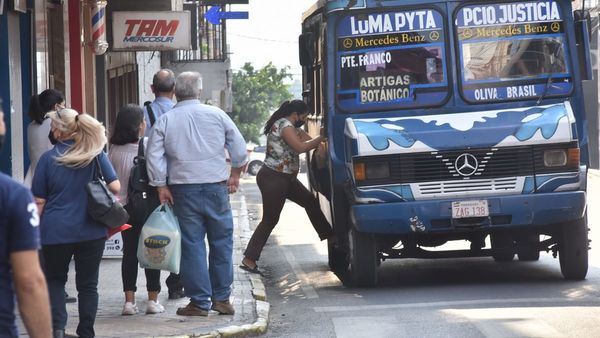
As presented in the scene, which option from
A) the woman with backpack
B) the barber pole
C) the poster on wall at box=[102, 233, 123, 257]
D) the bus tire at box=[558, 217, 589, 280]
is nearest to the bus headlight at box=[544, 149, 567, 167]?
the bus tire at box=[558, 217, 589, 280]

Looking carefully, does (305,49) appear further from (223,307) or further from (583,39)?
(223,307)

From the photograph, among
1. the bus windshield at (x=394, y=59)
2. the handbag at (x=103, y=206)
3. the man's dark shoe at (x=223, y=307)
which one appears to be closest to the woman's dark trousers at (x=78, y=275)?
the handbag at (x=103, y=206)

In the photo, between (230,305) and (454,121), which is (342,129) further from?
(230,305)

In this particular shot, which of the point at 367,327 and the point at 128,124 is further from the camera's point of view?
the point at 128,124

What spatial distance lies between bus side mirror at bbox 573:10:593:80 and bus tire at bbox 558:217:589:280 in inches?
55.5

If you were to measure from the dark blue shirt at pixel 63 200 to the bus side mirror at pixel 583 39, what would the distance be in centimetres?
553

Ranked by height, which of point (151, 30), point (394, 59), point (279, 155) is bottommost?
point (279, 155)

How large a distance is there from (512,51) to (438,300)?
8.45 feet

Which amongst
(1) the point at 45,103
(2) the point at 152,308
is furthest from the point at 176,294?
(1) the point at 45,103

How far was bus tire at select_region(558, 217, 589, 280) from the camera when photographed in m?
11.4

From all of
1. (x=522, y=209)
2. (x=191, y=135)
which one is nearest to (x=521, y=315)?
(x=522, y=209)

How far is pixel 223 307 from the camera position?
9.70m

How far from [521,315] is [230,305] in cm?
217

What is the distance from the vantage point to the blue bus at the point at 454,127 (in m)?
11.1
